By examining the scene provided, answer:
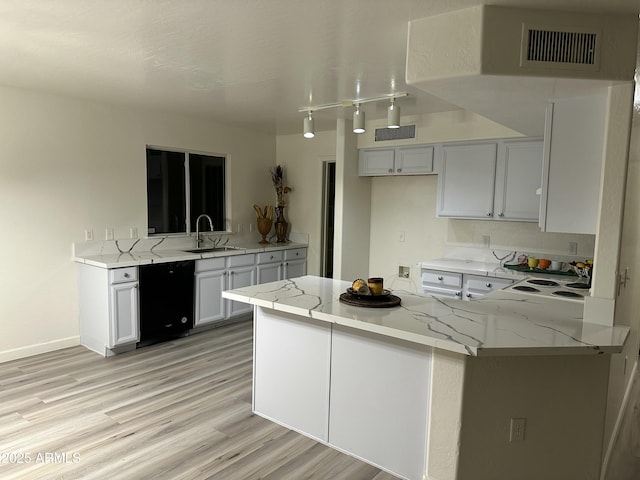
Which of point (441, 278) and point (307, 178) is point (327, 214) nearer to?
point (307, 178)

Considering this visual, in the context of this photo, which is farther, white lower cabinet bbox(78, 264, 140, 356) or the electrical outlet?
white lower cabinet bbox(78, 264, 140, 356)

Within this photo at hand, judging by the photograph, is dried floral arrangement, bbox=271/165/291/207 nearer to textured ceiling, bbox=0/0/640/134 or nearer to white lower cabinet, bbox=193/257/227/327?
white lower cabinet, bbox=193/257/227/327

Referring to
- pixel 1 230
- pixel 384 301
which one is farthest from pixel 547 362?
pixel 1 230

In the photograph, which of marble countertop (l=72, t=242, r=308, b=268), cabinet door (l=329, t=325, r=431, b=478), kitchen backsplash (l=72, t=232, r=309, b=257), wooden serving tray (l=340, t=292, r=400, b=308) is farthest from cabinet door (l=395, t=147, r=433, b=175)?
cabinet door (l=329, t=325, r=431, b=478)

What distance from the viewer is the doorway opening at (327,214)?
597 centimetres

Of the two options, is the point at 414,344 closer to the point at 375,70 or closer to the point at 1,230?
the point at 375,70

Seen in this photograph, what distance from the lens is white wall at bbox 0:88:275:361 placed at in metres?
3.87

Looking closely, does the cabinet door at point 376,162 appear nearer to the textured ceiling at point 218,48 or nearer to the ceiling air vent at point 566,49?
the textured ceiling at point 218,48

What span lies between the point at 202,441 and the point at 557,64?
2.82 metres

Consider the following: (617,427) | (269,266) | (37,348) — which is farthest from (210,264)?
(617,427)

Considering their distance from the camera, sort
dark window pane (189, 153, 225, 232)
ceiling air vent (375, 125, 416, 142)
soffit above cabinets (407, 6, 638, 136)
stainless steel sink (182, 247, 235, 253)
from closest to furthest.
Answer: soffit above cabinets (407, 6, 638, 136) → ceiling air vent (375, 125, 416, 142) → stainless steel sink (182, 247, 235, 253) → dark window pane (189, 153, 225, 232)

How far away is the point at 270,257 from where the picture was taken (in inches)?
217

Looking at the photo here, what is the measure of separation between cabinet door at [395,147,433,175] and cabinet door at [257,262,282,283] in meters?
1.89

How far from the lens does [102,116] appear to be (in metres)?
4.41
